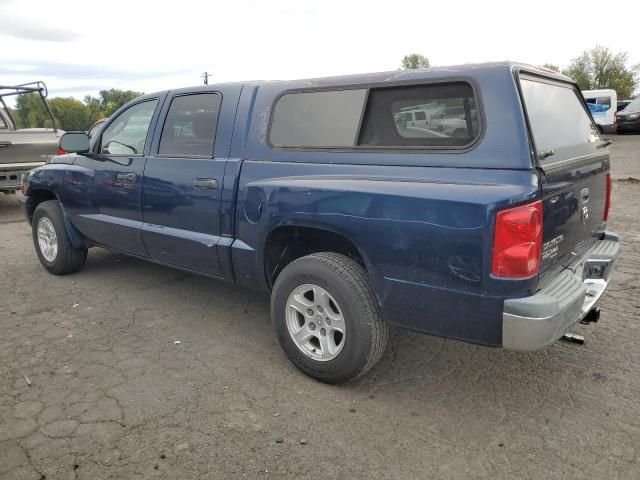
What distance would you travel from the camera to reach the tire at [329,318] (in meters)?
2.92

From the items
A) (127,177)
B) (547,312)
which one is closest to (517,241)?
(547,312)

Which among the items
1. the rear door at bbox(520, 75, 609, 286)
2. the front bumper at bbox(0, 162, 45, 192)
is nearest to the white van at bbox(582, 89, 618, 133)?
the rear door at bbox(520, 75, 609, 286)

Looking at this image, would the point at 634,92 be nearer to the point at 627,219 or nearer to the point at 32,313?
the point at 627,219

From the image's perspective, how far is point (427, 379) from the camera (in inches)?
128

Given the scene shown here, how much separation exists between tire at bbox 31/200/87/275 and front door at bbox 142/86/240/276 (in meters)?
1.36

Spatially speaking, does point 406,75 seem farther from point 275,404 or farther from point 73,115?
point 73,115

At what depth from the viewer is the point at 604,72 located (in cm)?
5884

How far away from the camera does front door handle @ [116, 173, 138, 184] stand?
427 centimetres

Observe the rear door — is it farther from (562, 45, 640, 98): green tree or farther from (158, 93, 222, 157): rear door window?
(562, 45, 640, 98): green tree

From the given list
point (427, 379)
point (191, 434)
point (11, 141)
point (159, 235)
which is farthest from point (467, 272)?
point (11, 141)

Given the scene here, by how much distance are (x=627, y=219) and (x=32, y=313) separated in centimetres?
741

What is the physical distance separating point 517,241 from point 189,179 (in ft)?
7.69

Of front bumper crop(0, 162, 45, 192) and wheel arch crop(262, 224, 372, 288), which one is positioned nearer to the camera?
wheel arch crop(262, 224, 372, 288)

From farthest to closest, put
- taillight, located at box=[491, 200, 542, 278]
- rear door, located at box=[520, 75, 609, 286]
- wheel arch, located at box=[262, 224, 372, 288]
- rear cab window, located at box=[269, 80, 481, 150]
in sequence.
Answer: wheel arch, located at box=[262, 224, 372, 288] < rear cab window, located at box=[269, 80, 481, 150] < rear door, located at box=[520, 75, 609, 286] < taillight, located at box=[491, 200, 542, 278]
